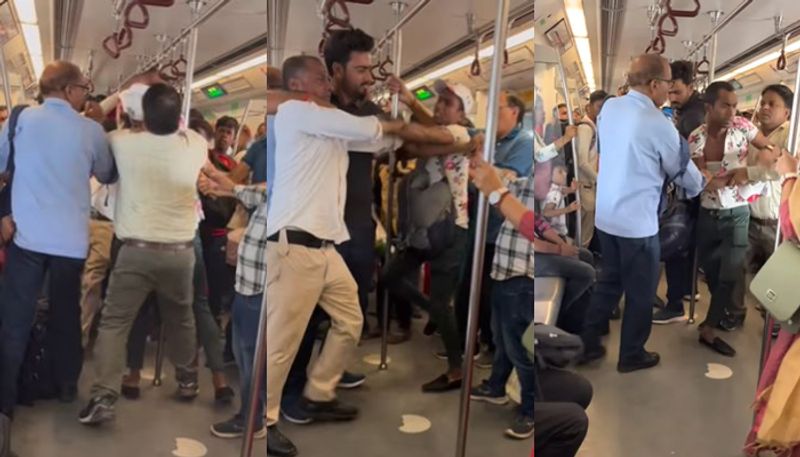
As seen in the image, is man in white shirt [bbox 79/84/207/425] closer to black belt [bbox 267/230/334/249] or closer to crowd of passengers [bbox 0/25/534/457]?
crowd of passengers [bbox 0/25/534/457]

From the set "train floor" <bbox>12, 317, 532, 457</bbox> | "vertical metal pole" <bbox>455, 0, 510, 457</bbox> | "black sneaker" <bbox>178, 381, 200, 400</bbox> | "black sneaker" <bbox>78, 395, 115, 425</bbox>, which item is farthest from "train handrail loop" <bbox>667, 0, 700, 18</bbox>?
"black sneaker" <bbox>78, 395, 115, 425</bbox>

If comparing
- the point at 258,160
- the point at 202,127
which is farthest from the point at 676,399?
the point at 202,127

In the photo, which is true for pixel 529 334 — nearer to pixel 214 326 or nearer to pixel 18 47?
pixel 214 326

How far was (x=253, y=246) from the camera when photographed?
105 cm

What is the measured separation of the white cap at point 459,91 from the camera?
0.97 m

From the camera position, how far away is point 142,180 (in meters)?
1.03

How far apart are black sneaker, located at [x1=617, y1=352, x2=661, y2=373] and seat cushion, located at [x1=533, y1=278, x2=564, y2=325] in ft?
0.48

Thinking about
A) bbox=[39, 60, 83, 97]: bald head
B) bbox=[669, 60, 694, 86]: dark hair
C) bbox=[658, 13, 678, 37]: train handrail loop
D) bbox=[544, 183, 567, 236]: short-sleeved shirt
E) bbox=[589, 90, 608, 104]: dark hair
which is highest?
bbox=[658, 13, 678, 37]: train handrail loop

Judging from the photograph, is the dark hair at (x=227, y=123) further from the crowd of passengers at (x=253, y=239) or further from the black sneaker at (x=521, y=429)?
the black sneaker at (x=521, y=429)

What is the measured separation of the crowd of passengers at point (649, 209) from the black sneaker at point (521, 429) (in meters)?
0.05

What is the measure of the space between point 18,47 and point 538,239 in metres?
0.83

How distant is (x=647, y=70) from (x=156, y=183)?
76cm

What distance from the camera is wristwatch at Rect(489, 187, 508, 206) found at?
100 cm

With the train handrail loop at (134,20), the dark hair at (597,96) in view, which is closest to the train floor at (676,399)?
the dark hair at (597,96)
